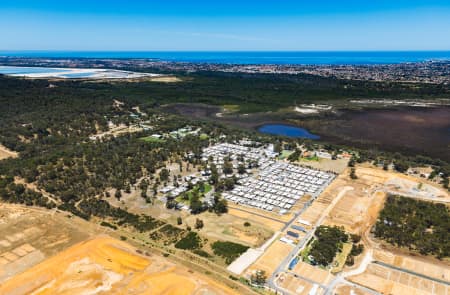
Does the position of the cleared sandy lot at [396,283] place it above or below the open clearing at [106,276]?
below

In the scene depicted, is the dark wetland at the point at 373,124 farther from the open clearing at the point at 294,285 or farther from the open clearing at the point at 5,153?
the open clearing at the point at 5,153

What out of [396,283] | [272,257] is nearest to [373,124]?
[396,283]

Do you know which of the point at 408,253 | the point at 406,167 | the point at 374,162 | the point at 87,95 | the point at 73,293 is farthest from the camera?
the point at 87,95

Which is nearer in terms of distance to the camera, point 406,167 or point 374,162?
point 406,167

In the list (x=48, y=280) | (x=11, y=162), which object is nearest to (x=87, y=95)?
(x=11, y=162)

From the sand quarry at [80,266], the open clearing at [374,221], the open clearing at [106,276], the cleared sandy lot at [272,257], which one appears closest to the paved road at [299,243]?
the cleared sandy lot at [272,257]

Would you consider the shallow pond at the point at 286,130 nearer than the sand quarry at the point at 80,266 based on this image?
No

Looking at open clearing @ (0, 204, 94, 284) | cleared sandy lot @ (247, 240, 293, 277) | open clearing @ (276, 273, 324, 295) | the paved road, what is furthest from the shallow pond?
open clearing @ (0, 204, 94, 284)

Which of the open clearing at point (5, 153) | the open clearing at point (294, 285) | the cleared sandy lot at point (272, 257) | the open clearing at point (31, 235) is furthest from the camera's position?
the open clearing at point (5, 153)

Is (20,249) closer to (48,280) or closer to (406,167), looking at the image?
(48,280)
